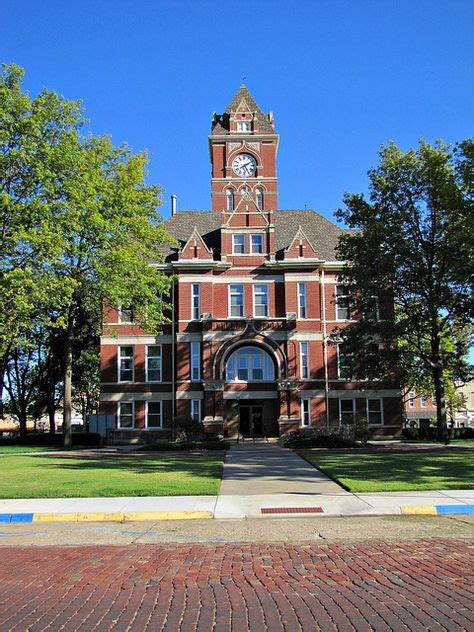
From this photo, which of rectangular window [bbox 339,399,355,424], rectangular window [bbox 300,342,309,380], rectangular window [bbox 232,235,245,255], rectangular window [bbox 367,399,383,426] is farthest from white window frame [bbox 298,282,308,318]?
rectangular window [bbox 367,399,383,426]

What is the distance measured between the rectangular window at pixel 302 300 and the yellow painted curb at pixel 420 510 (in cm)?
2885

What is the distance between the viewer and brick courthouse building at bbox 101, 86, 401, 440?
3912cm

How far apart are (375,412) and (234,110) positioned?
2738 centimetres

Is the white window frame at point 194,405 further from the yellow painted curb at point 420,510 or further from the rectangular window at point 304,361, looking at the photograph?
the yellow painted curb at point 420,510

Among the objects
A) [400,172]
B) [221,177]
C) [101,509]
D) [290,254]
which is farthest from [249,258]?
[101,509]

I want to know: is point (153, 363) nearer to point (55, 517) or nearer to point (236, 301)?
point (236, 301)

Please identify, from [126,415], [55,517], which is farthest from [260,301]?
[55,517]

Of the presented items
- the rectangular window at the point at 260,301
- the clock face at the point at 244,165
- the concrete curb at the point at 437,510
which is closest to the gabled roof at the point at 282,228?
the rectangular window at the point at 260,301

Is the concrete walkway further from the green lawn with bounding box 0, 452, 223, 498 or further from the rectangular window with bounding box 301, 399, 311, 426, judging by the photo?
the rectangular window with bounding box 301, 399, 311, 426

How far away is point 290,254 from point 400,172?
11726 mm

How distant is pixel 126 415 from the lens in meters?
40.5

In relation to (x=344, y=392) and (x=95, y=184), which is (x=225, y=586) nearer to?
(x=95, y=184)

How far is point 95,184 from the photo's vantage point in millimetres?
29953

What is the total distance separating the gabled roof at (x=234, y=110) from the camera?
157ft
